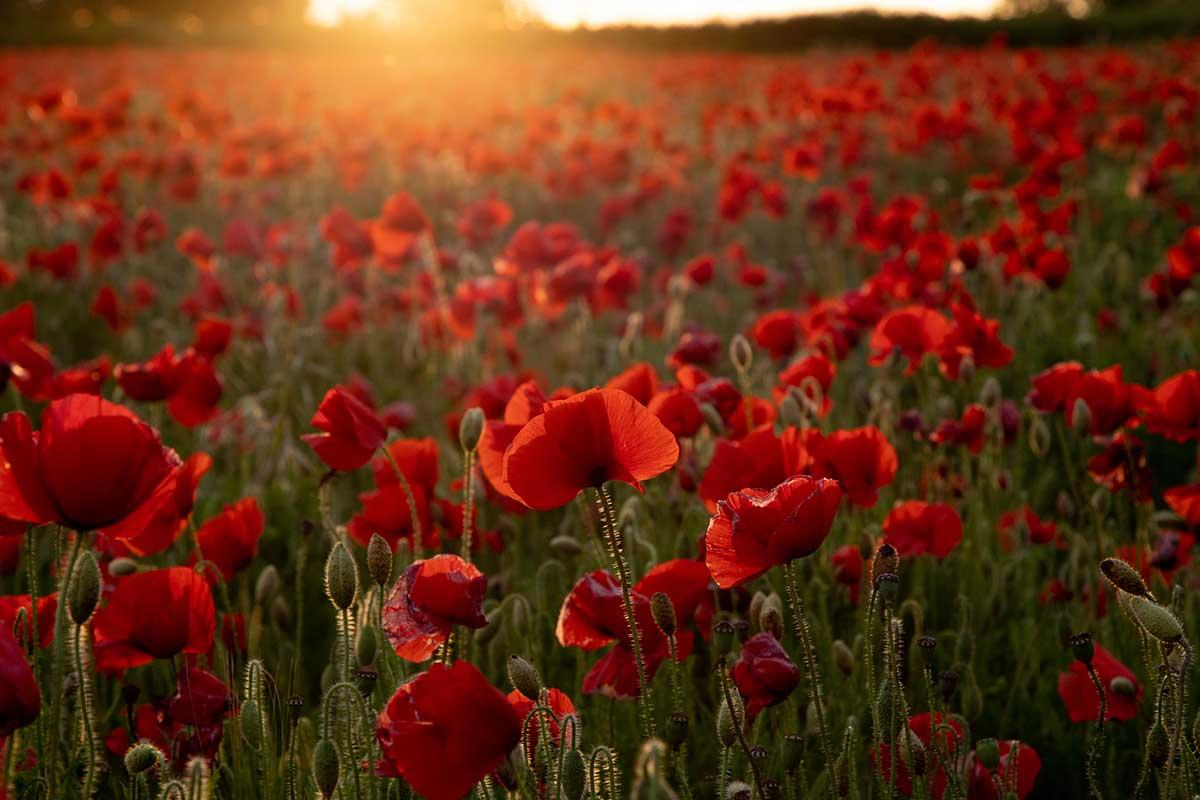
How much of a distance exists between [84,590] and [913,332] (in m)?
1.80

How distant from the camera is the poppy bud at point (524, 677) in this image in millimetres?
1281

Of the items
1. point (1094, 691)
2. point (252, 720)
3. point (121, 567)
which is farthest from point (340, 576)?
point (1094, 691)

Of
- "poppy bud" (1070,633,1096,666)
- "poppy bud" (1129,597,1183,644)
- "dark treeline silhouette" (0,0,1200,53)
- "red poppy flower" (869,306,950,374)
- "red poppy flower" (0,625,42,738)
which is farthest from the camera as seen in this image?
"dark treeline silhouette" (0,0,1200,53)

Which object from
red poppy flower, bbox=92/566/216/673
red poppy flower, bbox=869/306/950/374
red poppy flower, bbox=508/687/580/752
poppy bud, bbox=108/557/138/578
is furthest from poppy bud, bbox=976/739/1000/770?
poppy bud, bbox=108/557/138/578

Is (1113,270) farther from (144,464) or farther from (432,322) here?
(144,464)

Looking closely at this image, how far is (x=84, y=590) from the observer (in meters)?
1.20

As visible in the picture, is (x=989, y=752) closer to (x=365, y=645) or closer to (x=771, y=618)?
(x=771, y=618)

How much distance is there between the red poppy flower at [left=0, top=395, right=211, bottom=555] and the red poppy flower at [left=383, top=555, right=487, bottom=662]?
0.30 meters

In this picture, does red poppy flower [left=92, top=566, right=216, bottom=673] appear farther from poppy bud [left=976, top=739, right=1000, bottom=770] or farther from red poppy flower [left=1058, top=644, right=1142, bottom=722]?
red poppy flower [left=1058, top=644, right=1142, bottom=722]

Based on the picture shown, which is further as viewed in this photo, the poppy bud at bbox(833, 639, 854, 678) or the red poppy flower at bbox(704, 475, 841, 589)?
the poppy bud at bbox(833, 639, 854, 678)

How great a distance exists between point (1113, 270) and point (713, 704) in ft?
10.4

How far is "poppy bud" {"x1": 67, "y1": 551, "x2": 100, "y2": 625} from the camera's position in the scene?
3.92 ft

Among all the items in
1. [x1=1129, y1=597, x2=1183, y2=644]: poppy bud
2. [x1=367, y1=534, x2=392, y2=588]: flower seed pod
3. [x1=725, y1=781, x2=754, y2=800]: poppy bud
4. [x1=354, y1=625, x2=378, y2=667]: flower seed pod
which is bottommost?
[x1=725, y1=781, x2=754, y2=800]: poppy bud

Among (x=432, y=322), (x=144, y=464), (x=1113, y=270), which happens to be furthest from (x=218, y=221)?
(x=144, y=464)
